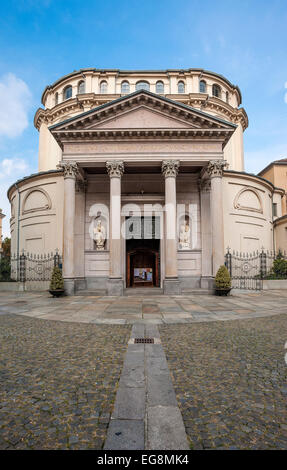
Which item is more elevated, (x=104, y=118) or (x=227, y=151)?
(x=227, y=151)

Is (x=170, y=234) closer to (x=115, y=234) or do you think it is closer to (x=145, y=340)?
(x=115, y=234)

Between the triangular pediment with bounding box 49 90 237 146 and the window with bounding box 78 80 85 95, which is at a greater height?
the window with bounding box 78 80 85 95

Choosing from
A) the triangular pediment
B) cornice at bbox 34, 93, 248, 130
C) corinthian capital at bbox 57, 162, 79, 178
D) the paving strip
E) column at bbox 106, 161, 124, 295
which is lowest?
the paving strip

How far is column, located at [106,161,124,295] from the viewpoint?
600 inches

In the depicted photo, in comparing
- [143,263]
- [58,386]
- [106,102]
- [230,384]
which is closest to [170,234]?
[143,263]

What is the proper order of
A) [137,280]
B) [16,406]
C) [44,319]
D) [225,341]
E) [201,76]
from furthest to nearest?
1. [201,76]
2. [137,280]
3. [44,319]
4. [225,341]
5. [16,406]

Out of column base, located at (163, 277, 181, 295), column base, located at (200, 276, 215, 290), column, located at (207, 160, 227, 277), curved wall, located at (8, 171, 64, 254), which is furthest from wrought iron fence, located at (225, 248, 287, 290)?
curved wall, located at (8, 171, 64, 254)

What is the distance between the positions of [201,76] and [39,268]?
2599 cm

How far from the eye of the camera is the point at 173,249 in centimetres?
1582

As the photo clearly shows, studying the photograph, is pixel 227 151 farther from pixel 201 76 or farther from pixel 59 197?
pixel 59 197

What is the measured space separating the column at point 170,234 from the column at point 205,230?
324 centimetres

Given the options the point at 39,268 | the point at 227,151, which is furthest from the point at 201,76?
the point at 39,268

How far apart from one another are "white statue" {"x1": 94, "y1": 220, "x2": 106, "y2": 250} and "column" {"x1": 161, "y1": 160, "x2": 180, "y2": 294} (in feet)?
17.8

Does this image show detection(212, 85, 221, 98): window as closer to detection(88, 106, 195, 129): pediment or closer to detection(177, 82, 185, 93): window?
detection(177, 82, 185, 93): window
